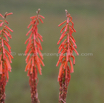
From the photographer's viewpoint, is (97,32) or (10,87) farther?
(97,32)

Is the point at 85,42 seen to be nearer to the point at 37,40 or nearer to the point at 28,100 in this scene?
the point at 28,100

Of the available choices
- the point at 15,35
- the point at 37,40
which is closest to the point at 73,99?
the point at 37,40

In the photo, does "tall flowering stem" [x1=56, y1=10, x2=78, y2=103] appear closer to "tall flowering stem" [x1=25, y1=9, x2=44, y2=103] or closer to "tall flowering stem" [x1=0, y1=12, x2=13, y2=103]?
"tall flowering stem" [x1=25, y1=9, x2=44, y2=103]

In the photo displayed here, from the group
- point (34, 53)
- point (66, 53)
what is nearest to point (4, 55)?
point (34, 53)

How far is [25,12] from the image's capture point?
9.05 meters

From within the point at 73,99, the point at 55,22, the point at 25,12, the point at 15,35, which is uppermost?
the point at 25,12

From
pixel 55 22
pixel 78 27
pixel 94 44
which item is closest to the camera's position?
pixel 94 44

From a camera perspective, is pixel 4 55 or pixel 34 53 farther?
pixel 34 53

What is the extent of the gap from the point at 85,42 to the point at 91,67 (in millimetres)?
1364

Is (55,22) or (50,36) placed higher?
(55,22)

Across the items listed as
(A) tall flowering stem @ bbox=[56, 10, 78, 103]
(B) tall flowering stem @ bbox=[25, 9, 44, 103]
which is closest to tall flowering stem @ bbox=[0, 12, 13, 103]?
(B) tall flowering stem @ bbox=[25, 9, 44, 103]

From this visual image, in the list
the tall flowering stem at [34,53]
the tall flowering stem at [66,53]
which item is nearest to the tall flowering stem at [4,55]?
the tall flowering stem at [34,53]

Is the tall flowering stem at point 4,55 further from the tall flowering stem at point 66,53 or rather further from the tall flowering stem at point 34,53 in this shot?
the tall flowering stem at point 66,53

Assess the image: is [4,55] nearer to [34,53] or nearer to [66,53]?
[34,53]
